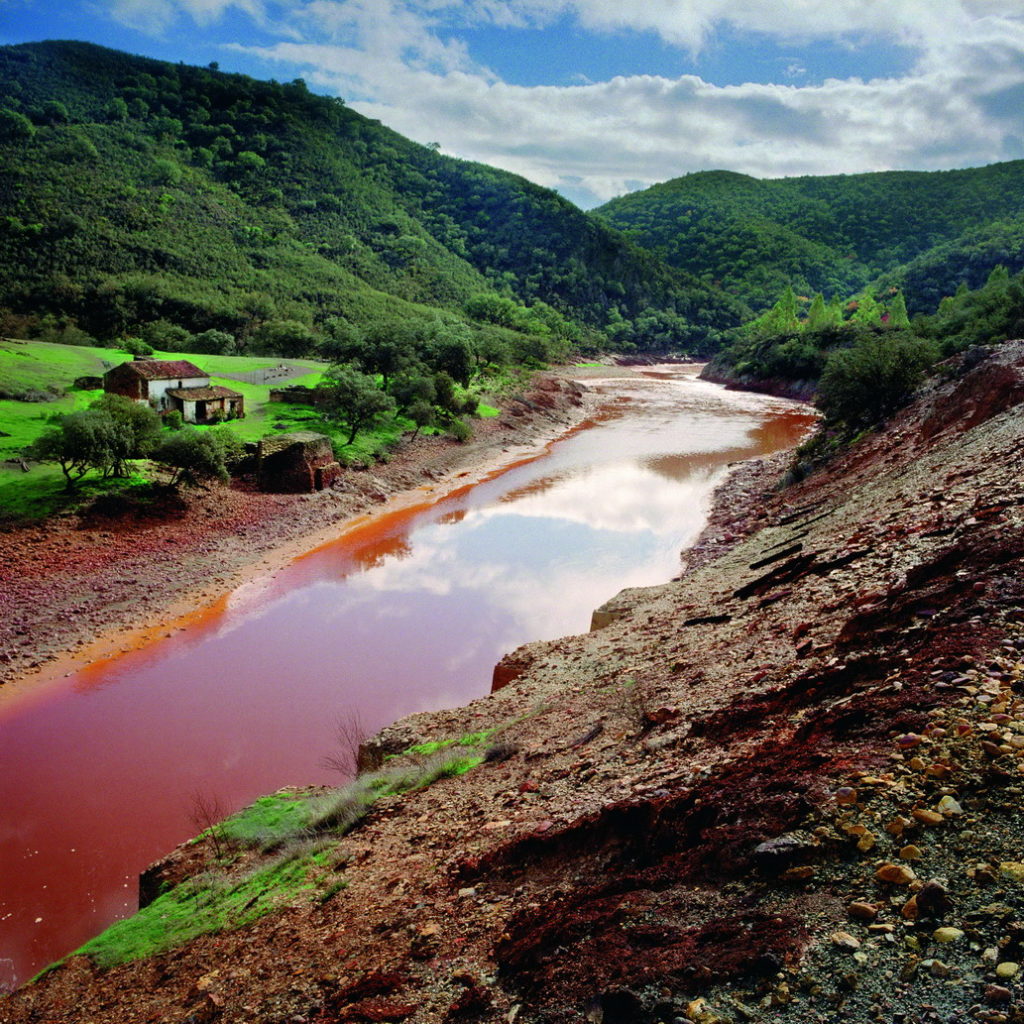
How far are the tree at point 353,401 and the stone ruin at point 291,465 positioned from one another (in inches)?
204

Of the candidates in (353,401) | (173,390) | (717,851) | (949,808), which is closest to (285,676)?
(717,851)

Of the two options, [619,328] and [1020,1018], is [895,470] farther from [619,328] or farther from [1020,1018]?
[619,328]

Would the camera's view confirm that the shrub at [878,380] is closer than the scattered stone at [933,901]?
No

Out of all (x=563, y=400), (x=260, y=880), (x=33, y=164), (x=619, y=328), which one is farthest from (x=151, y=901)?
(x=619, y=328)

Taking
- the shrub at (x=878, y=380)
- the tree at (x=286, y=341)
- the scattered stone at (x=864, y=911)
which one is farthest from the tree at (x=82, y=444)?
the tree at (x=286, y=341)

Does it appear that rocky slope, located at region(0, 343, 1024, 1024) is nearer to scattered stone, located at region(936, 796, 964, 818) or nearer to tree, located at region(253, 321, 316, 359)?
scattered stone, located at region(936, 796, 964, 818)

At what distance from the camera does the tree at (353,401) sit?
38594mm

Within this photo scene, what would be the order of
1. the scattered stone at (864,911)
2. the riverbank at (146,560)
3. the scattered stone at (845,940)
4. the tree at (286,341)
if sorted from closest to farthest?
1. the scattered stone at (845,940)
2. the scattered stone at (864,911)
3. the riverbank at (146,560)
4. the tree at (286,341)

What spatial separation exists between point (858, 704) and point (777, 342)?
289 feet

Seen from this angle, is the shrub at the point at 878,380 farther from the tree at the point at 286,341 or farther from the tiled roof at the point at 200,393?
the tree at the point at 286,341

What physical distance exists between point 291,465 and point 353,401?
24.7 ft


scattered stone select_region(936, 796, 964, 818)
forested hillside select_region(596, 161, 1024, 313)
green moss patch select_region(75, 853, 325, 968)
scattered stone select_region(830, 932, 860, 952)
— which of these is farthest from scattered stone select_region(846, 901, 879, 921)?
forested hillside select_region(596, 161, 1024, 313)

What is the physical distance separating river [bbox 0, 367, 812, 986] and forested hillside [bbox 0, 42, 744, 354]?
42547 millimetres

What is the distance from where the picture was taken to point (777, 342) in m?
86.6
